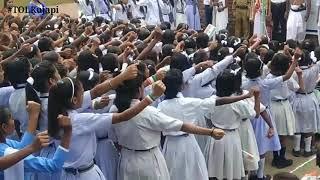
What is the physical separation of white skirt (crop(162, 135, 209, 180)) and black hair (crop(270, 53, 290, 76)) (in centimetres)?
170

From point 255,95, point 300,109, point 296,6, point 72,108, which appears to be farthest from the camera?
point 296,6

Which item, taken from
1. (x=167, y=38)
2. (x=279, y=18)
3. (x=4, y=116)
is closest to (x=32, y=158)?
(x=4, y=116)

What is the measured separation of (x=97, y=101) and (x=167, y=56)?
2.07 meters

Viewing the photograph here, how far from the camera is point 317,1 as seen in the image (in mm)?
11609

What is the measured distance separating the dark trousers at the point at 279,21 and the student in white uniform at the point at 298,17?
323 mm

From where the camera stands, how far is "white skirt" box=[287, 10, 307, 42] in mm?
11562

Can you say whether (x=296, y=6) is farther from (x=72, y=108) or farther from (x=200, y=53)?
(x=72, y=108)

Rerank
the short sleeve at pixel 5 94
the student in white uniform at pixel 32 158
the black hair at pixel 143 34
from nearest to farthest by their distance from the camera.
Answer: the student in white uniform at pixel 32 158, the short sleeve at pixel 5 94, the black hair at pixel 143 34

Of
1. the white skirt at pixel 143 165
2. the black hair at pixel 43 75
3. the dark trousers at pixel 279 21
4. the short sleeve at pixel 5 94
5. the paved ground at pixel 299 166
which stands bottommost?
the paved ground at pixel 299 166

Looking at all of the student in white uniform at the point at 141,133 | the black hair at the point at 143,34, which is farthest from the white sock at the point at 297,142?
the student in white uniform at the point at 141,133

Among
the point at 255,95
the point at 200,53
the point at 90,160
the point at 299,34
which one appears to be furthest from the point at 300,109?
the point at 299,34

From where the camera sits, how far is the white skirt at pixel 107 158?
169 inches

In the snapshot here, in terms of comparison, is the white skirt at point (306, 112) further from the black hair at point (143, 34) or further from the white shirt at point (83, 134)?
the white shirt at point (83, 134)

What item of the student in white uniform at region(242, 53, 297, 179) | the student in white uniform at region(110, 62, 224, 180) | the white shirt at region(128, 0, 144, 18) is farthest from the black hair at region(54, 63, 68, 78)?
the white shirt at region(128, 0, 144, 18)
